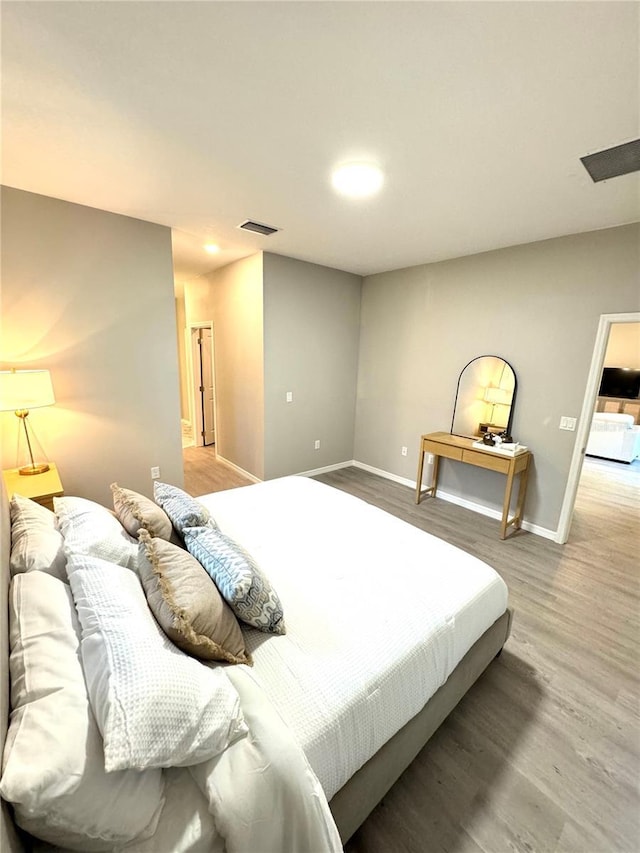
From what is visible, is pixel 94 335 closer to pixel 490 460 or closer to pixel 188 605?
pixel 188 605

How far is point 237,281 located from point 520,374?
10.8ft

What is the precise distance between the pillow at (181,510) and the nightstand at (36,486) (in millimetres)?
958

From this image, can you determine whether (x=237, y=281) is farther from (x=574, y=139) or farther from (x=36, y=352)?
(x=574, y=139)

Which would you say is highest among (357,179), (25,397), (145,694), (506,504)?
(357,179)

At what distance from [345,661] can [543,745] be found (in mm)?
1102

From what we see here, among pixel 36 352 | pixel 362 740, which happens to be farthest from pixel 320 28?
pixel 36 352

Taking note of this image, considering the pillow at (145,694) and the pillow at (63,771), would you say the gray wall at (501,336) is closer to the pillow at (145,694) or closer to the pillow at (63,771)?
the pillow at (145,694)

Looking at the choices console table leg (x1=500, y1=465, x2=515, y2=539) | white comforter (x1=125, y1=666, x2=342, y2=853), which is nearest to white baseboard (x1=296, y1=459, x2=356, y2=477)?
console table leg (x1=500, y1=465, x2=515, y2=539)

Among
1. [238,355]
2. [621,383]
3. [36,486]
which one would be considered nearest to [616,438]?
[621,383]

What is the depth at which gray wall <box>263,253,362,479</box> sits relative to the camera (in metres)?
3.82

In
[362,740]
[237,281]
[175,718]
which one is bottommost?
[362,740]

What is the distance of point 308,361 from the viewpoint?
421 cm

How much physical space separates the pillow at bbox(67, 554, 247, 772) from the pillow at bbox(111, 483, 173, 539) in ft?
1.31

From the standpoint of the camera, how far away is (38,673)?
0.78 meters
